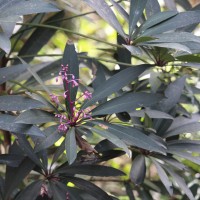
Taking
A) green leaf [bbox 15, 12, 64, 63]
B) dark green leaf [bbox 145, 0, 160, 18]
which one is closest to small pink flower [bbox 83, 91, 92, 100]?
dark green leaf [bbox 145, 0, 160, 18]

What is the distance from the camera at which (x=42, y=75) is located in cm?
113

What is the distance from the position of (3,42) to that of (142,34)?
266mm

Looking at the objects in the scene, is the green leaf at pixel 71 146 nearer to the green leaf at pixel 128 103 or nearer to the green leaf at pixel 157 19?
the green leaf at pixel 128 103

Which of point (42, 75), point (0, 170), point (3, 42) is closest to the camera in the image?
point (3, 42)

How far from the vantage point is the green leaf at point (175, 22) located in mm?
782

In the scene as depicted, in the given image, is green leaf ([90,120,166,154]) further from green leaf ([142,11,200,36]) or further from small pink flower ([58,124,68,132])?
green leaf ([142,11,200,36])

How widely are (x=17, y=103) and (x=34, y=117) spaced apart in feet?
0.13

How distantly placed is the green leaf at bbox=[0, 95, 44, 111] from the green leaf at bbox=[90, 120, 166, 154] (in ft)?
0.39

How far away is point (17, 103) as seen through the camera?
0.71 m

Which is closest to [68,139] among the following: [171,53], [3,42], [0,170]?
[3,42]

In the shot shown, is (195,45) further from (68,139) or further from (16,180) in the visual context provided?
(16,180)

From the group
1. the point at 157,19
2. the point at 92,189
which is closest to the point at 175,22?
the point at 157,19

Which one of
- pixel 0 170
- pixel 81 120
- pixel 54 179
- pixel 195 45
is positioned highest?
pixel 195 45

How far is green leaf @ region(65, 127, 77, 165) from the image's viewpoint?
0.67m
